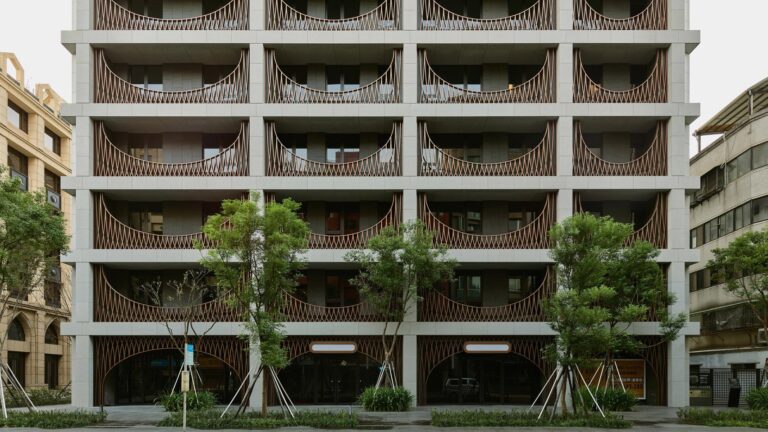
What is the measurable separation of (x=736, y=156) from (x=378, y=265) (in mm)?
28247

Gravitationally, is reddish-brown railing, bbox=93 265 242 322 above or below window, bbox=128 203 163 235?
below

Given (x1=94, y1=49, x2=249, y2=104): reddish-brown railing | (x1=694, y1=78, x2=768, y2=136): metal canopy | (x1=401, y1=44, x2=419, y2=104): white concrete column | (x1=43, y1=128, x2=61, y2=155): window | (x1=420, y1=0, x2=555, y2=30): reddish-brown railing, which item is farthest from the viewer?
(x1=43, y1=128, x2=61, y2=155): window

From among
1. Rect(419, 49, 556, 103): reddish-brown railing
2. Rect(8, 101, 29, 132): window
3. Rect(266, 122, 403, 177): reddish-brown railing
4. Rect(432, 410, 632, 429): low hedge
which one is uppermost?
Rect(8, 101, 29, 132): window

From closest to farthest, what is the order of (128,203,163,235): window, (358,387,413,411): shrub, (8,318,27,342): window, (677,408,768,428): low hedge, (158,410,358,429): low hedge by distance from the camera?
(158,410,358,429): low hedge, (677,408,768,428): low hedge, (358,387,413,411): shrub, (128,203,163,235): window, (8,318,27,342): window

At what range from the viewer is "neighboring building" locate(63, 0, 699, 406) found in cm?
3566

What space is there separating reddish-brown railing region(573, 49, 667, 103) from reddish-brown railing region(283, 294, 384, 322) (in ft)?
47.3

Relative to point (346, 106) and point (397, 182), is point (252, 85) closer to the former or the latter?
point (346, 106)

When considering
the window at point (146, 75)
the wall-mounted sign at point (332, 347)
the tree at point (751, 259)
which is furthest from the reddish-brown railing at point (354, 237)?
the tree at point (751, 259)

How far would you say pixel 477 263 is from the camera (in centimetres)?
3666

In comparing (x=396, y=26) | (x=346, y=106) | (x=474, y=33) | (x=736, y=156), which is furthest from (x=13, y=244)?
(x=736, y=156)

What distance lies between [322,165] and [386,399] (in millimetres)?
11519

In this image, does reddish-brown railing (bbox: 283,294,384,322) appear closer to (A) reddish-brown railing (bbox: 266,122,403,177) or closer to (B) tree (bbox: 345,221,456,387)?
(B) tree (bbox: 345,221,456,387)

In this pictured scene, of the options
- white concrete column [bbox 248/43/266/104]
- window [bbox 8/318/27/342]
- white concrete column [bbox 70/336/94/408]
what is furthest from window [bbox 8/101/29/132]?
white concrete column [bbox 248/43/266/104]

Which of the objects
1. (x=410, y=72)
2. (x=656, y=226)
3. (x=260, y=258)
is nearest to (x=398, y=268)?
(x=260, y=258)
